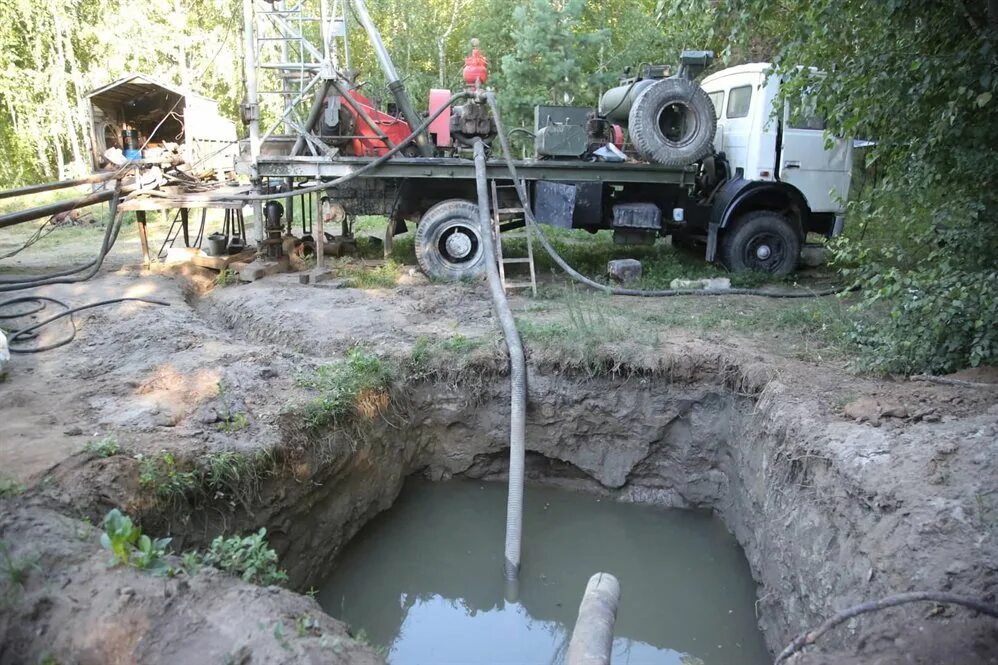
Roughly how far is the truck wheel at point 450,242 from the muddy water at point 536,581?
313cm

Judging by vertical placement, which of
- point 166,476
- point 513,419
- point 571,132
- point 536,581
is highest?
point 571,132

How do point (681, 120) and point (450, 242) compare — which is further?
point (450, 242)

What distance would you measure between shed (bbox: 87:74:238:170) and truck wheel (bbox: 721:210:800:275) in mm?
11576

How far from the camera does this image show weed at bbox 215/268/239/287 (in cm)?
824

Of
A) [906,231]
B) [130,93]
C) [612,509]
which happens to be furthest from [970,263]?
[130,93]

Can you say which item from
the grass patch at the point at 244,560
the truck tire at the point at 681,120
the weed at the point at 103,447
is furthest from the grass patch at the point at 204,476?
the truck tire at the point at 681,120

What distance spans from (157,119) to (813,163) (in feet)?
56.2

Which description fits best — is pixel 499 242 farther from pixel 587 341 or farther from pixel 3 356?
pixel 3 356

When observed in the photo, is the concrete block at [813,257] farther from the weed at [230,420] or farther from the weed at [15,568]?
the weed at [15,568]

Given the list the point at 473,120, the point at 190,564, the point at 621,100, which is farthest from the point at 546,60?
the point at 190,564

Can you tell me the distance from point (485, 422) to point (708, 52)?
526 cm

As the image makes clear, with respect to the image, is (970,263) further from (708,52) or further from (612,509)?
(708,52)

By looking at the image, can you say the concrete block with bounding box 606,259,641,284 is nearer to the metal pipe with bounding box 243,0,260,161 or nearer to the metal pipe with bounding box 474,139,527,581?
the metal pipe with bounding box 474,139,527,581

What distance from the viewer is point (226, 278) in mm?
8312
